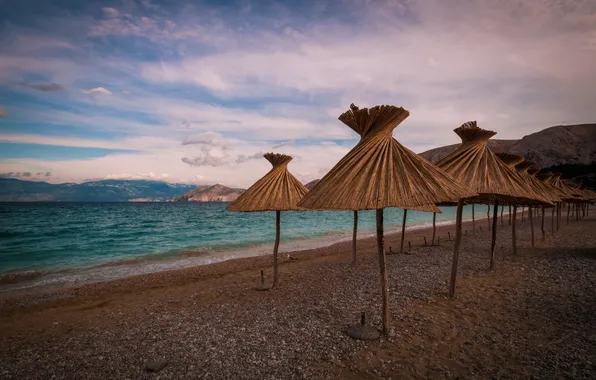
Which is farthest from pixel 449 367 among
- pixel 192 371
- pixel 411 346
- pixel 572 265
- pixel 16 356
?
pixel 572 265

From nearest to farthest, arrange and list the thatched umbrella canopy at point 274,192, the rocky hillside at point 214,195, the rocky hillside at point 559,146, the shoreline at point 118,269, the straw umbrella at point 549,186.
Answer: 1. the thatched umbrella canopy at point 274,192
2. the shoreline at point 118,269
3. the straw umbrella at point 549,186
4. the rocky hillside at point 559,146
5. the rocky hillside at point 214,195

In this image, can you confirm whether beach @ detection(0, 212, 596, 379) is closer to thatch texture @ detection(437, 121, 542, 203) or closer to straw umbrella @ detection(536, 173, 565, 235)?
thatch texture @ detection(437, 121, 542, 203)

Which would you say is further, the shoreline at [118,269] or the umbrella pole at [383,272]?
the shoreline at [118,269]

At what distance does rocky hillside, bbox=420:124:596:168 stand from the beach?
349 feet

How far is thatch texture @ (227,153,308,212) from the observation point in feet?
28.9

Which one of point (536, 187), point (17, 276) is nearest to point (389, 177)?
point (536, 187)

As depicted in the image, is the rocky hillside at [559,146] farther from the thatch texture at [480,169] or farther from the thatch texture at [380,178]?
the thatch texture at [380,178]

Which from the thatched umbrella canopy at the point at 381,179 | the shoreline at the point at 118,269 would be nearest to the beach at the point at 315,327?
the thatched umbrella canopy at the point at 381,179

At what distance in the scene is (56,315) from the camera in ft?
30.3

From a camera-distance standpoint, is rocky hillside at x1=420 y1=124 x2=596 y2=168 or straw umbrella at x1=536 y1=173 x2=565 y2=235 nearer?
straw umbrella at x1=536 y1=173 x2=565 y2=235

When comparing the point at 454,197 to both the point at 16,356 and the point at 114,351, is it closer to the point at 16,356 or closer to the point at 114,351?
the point at 114,351

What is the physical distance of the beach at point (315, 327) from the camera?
5.34 metres

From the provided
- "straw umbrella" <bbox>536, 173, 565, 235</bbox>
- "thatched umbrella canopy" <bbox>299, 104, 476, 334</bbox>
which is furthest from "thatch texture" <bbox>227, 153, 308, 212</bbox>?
"straw umbrella" <bbox>536, 173, 565, 235</bbox>

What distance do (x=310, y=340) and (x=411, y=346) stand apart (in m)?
2.08
